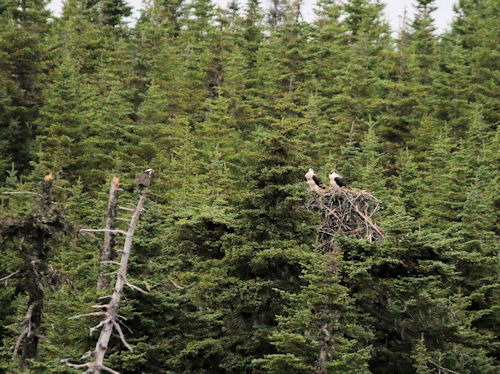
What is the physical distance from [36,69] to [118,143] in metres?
7.30

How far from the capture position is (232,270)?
16.4 meters

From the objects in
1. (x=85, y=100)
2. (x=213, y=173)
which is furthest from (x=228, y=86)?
(x=213, y=173)

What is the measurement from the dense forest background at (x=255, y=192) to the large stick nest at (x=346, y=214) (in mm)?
443

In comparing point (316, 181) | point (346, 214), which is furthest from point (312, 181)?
point (346, 214)

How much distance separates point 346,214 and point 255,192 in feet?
7.87

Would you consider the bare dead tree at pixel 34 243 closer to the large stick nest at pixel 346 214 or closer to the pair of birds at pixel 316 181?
the large stick nest at pixel 346 214

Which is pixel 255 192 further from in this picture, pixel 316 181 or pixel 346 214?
pixel 346 214

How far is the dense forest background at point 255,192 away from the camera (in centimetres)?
1448

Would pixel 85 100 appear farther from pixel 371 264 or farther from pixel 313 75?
pixel 371 264

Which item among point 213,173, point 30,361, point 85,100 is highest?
point 85,100

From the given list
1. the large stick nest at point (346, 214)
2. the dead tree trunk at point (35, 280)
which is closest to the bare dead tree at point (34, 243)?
the dead tree trunk at point (35, 280)

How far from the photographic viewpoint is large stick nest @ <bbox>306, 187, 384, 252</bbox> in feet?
50.3

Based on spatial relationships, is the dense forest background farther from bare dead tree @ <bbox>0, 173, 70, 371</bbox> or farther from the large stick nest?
the large stick nest

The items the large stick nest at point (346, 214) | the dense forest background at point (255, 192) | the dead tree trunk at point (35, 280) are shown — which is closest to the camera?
the dead tree trunk at point (35, 280)
